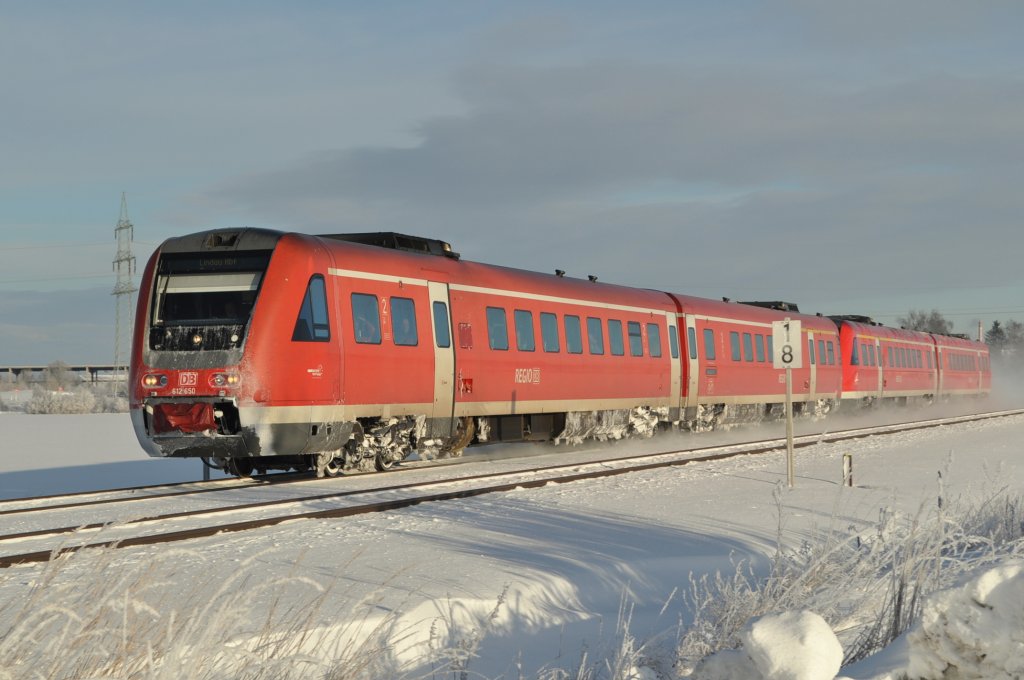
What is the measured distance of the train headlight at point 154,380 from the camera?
1411cm

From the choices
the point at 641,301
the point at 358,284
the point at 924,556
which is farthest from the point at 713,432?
the point at 924,556

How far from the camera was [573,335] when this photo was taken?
2091 cm

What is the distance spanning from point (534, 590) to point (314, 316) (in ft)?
24.1

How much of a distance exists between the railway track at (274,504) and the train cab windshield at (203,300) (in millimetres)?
1931

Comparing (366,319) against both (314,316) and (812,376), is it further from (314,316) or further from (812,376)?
(812,376)

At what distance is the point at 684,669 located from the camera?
5.88 meters

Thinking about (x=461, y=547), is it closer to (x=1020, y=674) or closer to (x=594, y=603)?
(x=594, y=603)

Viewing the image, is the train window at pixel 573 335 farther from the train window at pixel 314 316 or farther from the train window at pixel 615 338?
the train window at pixel 314 316

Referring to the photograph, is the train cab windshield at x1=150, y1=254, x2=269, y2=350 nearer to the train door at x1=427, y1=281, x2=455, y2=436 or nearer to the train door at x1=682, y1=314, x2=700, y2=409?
the train door at x1=427, y1=281, x2=455, y2=436

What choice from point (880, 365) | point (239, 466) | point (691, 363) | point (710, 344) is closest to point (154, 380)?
point (239, 466)

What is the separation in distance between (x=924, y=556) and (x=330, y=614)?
136 inches

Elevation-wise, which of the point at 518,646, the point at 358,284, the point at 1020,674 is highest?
the point at 358,284

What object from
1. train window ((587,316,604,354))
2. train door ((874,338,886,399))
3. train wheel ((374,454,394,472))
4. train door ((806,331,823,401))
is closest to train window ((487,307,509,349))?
train wheel ((374,454,394,472))

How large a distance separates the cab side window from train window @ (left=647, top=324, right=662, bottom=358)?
10670mm
